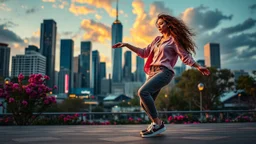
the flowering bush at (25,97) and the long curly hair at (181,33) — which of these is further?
the flowering bush at (25,97)

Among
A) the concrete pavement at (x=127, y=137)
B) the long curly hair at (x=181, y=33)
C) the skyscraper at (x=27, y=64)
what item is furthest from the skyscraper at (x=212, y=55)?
the long curly hair at (x=181, y=33)

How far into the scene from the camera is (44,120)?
420 inches

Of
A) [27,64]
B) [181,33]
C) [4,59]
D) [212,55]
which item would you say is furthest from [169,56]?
[27,64]

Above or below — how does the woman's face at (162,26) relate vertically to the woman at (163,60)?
above

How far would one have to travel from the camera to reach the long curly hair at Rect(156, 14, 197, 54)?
3.90 metres

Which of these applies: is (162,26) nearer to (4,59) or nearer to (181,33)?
(181,33)

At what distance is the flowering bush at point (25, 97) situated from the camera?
29.1 ft

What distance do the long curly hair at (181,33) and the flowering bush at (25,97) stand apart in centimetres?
631

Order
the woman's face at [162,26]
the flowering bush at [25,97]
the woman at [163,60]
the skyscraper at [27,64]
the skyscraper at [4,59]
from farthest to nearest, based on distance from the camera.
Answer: the skyscraper at [27,64] < the skyscraper at [4,59] < the flowering bush at [25,97] < the woman's face at [162,26] < the woman at [163,60]

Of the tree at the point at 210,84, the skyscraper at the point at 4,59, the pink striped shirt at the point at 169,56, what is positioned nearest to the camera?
the pink striped shirt at the point at 169,56

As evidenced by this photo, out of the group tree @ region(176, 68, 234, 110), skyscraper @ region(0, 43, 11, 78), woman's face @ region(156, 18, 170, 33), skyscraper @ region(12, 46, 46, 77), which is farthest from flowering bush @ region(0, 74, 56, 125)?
skyscraper @ region(12, 46, 46, 77)

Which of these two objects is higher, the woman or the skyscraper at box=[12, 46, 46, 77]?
the skyscraper at box=[12, 46, 46, 77]

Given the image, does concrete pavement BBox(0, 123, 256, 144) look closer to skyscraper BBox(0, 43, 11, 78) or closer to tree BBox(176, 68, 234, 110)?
tree BBox(176, 68, 234, 110)

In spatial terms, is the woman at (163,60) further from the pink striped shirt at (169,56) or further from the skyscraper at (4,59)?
the skyscraper at (4,59)
